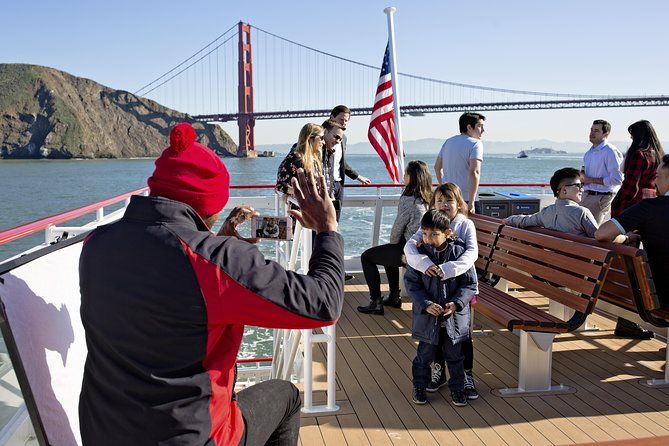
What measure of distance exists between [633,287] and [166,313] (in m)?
2.69

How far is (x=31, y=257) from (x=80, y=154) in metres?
85.7

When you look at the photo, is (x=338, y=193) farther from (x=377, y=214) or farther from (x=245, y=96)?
(x=245, y=96)

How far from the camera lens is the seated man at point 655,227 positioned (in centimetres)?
316

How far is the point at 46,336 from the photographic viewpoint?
4.79ft

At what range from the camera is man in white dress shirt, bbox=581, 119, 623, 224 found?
199 inches

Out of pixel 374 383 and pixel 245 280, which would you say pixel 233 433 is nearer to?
pixel 245 280

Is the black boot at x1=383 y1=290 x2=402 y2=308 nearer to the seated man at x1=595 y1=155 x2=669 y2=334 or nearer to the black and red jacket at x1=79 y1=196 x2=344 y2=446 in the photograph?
the seated man at x1=595 y1=155 x2=669 y2=334

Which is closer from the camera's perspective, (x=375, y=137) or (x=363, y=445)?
(x=363, y=445)

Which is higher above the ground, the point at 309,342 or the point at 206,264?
the point at 206,264

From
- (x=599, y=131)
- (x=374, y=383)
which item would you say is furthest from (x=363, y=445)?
(x=599, y=131)

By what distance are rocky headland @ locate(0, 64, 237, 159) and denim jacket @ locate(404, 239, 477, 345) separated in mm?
75462

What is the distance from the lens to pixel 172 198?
133 cm

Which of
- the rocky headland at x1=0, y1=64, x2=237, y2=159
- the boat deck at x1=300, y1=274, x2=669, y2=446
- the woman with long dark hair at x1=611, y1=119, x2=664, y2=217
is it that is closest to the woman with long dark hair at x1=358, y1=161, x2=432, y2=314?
the boat deck at x1=300, y1=274, x2=669, y2=446

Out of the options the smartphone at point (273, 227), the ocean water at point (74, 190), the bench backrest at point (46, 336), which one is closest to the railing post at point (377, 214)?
Answer: the ocean water at point (74, 190)
